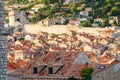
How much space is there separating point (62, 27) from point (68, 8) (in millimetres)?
37012

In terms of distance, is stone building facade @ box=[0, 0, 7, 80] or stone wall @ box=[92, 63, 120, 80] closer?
stone building facade @ box=[0, 0, 7, 80]

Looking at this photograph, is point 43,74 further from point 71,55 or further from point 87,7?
point 87,7

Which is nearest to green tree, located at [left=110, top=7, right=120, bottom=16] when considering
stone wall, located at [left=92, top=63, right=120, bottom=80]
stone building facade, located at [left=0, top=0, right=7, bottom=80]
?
stone wall, located at [left=92, top=63, right=120, bottom=80]

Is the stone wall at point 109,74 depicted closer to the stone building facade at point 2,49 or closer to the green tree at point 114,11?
the stone building facade at point 2,49

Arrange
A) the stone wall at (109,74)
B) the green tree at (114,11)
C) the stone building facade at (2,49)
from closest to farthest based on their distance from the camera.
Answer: the stone building facade at (2,49) < the stone wall at (109,74) < the green tree at (114,11)

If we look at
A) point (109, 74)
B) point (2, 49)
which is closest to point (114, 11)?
point (109, 74)

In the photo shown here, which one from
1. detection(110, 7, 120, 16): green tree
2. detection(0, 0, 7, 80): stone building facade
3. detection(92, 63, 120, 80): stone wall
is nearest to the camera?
detection(0, 0, 7, 80): stone building facade

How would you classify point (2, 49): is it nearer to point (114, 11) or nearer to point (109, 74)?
point (109, 74)

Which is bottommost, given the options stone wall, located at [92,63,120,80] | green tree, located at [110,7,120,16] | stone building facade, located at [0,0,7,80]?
green tree, located at [110,7,120,16]

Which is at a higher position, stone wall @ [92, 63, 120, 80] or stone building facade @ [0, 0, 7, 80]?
stone building facade @ [0, 0, 7, 80]

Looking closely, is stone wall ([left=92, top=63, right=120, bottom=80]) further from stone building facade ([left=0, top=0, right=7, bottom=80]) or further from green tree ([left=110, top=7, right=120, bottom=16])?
green tree ([left=110, top=7, right=120, bottom=16])

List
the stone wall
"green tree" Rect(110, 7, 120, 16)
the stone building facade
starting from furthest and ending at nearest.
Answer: "green tree" Rect(110, 7, 120, 16)
the stone wall
the stone building facade

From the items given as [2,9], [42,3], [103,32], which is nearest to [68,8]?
[42,3]

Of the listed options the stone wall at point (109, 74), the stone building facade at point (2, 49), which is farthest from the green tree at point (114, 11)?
the stone building facade at point (2, 49)
